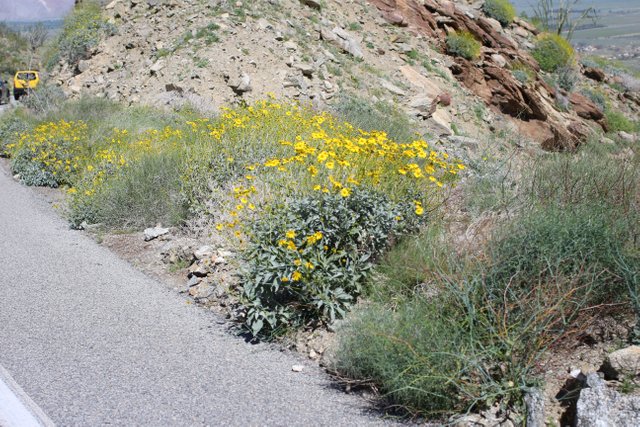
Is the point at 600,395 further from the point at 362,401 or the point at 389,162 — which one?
the point at 389,162

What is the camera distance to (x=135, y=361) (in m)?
5.16

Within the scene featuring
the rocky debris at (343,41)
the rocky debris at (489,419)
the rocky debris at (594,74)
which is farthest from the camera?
the rocky debris at (594,74)

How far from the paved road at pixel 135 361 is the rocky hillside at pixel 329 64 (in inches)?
325

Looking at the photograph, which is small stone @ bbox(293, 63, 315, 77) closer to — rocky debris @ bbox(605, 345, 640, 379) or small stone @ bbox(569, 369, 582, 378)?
small stone @ bbox(569, 369, 582, 378)

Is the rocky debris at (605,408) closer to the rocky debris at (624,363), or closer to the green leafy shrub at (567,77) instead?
the rocky debris at (624,363)

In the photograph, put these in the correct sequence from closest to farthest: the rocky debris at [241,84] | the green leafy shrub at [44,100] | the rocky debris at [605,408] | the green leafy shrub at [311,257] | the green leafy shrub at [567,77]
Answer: the rocky debris at [605,408] → the green leafy shrub at [311,257] → the rocky debris at [241,84] → the green leafy shrub at [44,100] → the green leafy shrub at [567,77]

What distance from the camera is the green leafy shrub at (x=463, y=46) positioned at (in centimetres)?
2286

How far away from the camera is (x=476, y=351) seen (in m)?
4.48

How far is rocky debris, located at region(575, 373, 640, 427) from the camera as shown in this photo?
3721 millimetres

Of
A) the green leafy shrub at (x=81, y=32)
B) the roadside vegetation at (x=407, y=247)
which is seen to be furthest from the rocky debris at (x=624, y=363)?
the green leafy shrub at (x=81, y=32)

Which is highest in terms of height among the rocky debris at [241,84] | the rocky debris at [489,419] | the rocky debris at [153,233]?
the rocky debris at [489,419]

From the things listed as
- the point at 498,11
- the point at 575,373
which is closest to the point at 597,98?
the point at 498,11

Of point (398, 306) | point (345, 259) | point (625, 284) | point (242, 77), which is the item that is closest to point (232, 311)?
point (345, 259)

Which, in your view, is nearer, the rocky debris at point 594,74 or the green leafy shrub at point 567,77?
the green leafy shrub at point 567,77
